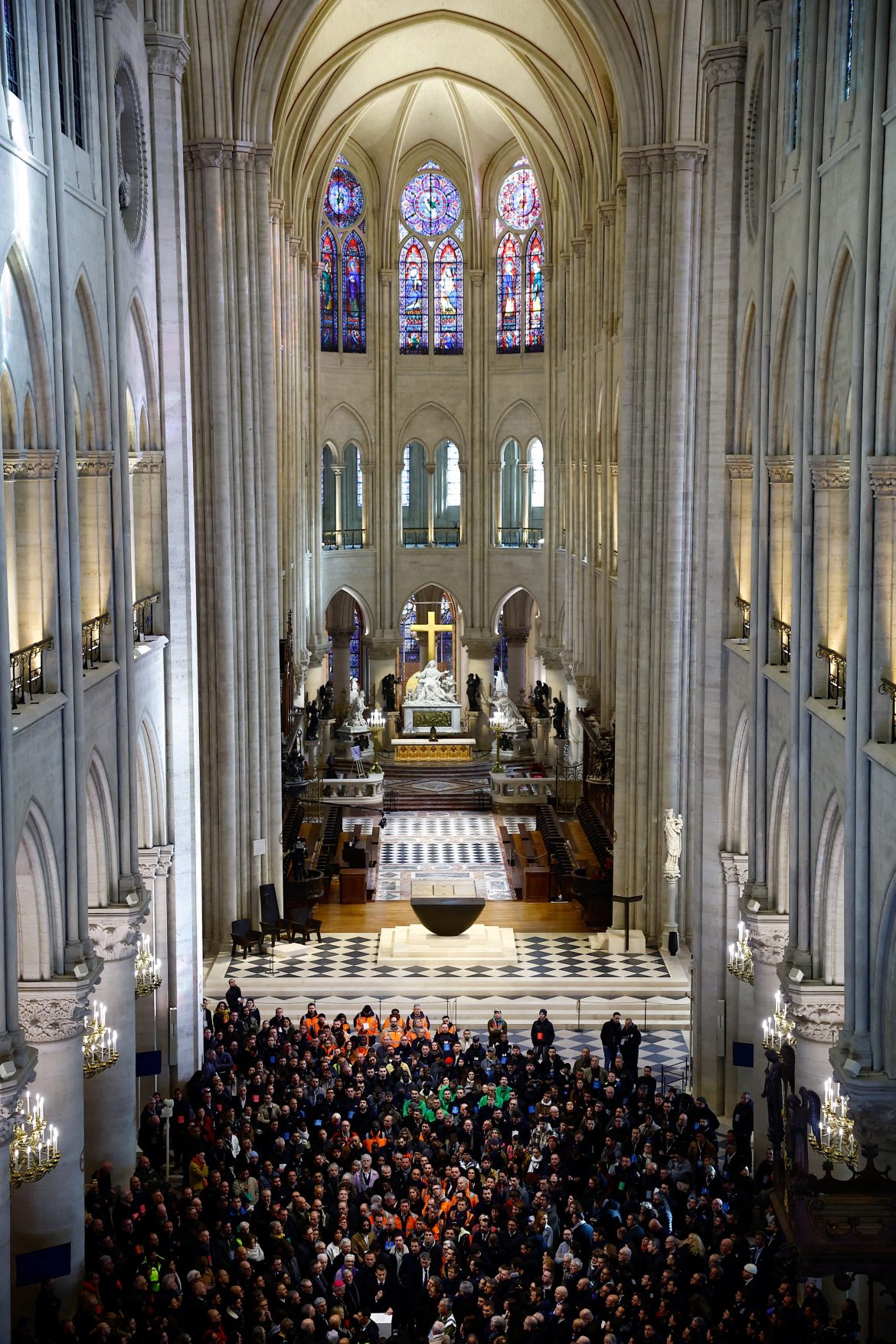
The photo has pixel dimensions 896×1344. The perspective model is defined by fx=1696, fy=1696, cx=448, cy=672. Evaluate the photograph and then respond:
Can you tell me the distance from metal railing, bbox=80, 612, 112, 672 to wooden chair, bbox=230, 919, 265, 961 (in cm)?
1210

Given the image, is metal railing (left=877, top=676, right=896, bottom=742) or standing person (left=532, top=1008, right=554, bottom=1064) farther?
standing person (left=532, top=1008, right=554, bottom=1064)

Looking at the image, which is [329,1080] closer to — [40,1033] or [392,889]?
[40,1033]

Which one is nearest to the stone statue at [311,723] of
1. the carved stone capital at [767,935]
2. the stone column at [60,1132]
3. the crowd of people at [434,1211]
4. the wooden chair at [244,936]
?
the wooden chair at [244,936]

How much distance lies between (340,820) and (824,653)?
2650 centimetres

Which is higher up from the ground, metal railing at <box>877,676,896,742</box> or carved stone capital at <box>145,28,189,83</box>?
carved stone capital at <box>145,28,189,83</box>

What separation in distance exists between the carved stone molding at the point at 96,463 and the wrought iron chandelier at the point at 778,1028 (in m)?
10.3

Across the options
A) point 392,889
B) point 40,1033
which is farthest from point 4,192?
point 392,889

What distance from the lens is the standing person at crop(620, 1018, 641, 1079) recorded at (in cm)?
2355

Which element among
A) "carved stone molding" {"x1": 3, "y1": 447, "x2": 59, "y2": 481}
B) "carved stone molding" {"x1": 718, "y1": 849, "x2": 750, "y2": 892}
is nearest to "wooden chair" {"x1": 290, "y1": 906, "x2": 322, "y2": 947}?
"carved stone molding" {"x1": 718, "y1": 849, "x2": 750, "y2": 892}

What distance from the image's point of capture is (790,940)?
19.3 m

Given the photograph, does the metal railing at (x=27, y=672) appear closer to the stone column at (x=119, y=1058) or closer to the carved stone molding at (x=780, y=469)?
the stone column at (x=119, y=1058)

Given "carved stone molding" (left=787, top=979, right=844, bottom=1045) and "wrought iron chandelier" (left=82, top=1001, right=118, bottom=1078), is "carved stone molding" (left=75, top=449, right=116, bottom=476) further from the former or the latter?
"carved stone molding" (left=787, top=979, right=844, bottom=1045)

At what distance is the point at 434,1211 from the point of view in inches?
707

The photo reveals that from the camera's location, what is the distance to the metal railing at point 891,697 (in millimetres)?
15672
